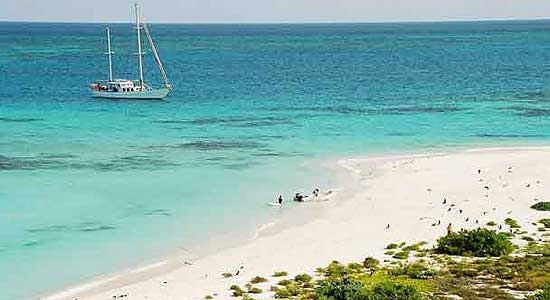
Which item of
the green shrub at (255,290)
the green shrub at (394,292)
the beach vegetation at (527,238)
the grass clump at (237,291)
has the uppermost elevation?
the green shrub at (394,292)

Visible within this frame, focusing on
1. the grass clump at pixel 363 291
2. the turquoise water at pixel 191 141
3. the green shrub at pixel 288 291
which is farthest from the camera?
the turquoise water at pixel 191 141

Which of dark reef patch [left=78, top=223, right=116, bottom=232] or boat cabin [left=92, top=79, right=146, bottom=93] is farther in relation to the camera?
boat cabin [left=92, top=79, right=146, bottom=93]

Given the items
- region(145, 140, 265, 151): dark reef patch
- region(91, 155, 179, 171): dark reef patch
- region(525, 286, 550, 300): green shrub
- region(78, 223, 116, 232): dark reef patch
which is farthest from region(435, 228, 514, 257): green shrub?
region(145, 140, 265, 151): dark reef patch

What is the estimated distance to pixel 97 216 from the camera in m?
35.6

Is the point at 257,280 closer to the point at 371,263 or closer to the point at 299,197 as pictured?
the point at 371,263

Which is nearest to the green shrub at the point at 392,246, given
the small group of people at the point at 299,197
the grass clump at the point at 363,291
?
the grass clump at the point at 363,291

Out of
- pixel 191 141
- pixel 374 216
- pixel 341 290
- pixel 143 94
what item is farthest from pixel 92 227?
pixel 143 94

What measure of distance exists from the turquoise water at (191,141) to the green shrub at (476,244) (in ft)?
31.2

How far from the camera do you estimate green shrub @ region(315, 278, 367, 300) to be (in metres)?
21.9

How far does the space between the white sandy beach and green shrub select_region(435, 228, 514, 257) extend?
2194mm

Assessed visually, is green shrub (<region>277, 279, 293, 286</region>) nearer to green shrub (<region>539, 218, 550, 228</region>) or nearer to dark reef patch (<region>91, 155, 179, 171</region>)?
green shrub (<region>539, 218, 550, 228</region>)

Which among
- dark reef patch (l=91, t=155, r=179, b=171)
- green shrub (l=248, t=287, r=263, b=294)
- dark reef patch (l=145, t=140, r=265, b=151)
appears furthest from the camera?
dark reef patch (l=145, t=140, r=265, b=151)

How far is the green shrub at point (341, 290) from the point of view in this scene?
71.8ft

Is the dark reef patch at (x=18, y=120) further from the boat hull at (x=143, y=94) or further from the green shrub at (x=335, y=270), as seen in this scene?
the green shrub at (x=335, y=270)
